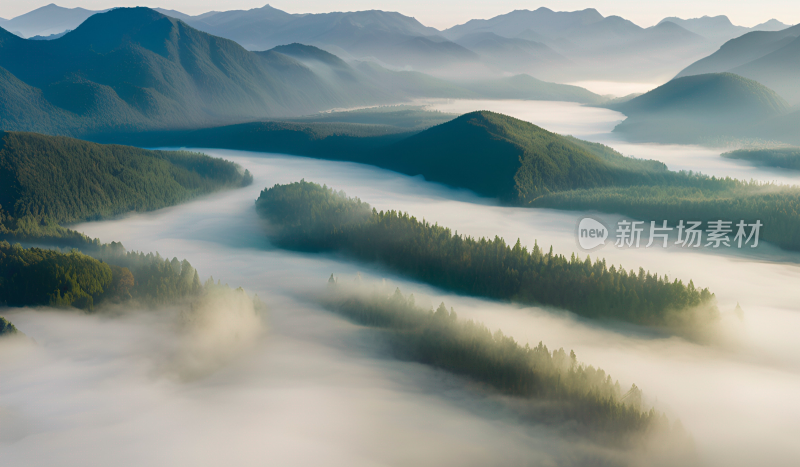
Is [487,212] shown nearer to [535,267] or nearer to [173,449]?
[535,267]

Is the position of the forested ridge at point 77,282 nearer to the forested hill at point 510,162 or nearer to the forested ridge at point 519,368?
the forested ridge at point 519,368

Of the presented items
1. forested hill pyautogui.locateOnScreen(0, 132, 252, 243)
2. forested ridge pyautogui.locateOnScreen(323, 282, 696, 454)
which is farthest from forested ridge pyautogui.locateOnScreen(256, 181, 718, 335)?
forested hill pyautogui.locateOnScreen(0, 132, 252, 243)

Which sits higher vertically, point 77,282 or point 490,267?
point 490,267

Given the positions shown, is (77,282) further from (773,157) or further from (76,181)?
(773,157)

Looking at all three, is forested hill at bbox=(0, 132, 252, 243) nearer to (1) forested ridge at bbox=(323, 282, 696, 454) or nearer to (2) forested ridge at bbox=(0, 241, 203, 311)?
(2) forested ridge at bbox=(0, 241, 203, 311)

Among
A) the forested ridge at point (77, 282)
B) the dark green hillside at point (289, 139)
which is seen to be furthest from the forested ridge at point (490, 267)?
the dark green hillside at point (289, 139)

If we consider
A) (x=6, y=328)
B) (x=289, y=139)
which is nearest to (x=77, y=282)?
(x=6, y=328)
